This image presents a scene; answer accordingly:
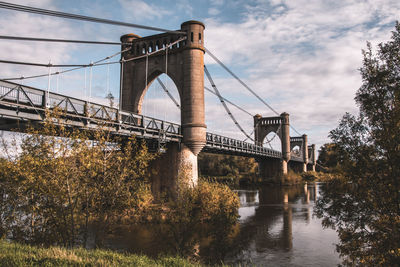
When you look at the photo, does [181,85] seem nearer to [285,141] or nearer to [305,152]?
[285,141]

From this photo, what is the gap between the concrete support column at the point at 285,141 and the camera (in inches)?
2594

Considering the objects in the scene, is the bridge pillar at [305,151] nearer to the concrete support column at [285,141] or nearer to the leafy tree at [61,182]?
the concrete support column at [285,141]

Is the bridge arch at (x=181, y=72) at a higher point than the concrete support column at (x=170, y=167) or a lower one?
higher

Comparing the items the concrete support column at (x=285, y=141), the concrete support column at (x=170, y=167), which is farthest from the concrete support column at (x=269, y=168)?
the concrete support column at (x=170, y=167)

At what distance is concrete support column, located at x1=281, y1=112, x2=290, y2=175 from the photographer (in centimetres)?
6588

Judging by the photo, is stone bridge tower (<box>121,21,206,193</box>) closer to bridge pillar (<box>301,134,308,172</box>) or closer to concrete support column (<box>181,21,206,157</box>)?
concrete support column (<box>181,21,206,157</box>)

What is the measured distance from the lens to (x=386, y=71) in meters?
10.0

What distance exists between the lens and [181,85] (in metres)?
25.6

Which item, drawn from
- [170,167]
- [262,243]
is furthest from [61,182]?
[170,167]

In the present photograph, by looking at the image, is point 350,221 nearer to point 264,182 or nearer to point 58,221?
point 58,221

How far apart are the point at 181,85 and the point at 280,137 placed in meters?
50.5

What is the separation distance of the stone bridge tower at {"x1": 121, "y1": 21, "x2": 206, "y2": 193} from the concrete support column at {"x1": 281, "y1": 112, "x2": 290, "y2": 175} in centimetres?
4288

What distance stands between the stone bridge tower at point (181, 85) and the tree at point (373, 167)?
46.1 ft

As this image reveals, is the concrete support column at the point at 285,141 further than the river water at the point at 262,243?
Yes
